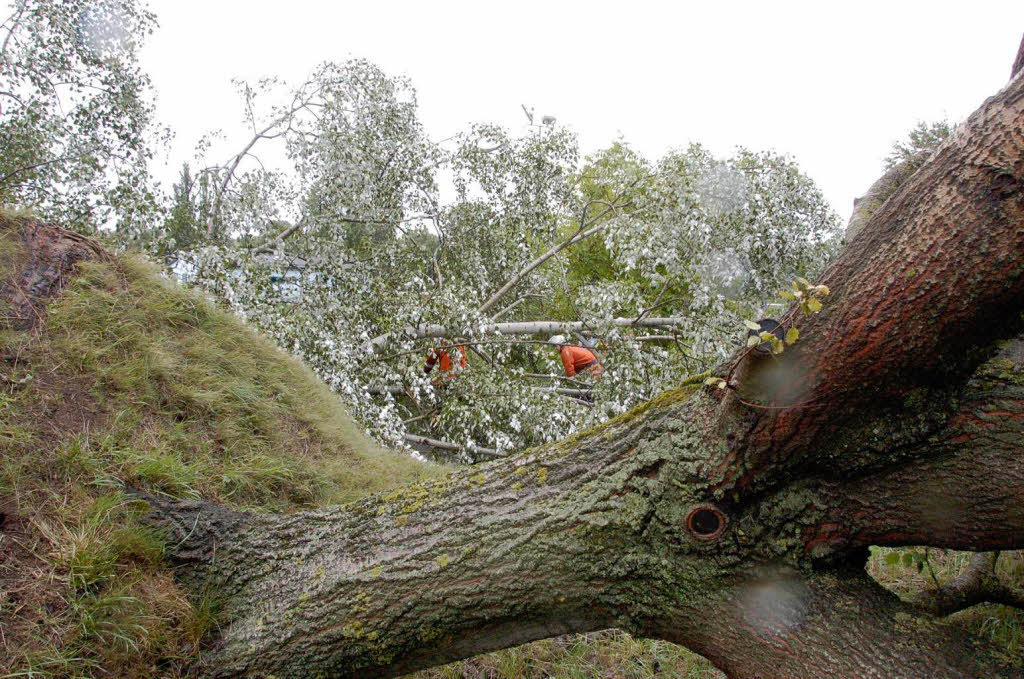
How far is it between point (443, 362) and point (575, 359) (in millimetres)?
→ 1368

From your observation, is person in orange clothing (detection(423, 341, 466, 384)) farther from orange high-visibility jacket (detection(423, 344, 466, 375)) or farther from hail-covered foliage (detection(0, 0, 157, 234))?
hail-covered foliage (detection(0, 0, 157, 234))

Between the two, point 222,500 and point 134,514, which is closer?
point 134,514

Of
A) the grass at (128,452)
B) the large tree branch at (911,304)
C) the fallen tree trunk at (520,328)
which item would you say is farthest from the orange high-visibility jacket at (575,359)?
the large tree branch at (911,304)

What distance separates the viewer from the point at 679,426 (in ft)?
5.92

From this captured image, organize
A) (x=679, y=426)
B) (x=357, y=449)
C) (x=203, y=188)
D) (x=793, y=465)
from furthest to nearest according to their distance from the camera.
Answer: (x=203, y=188) < (x=357, y=449) < (x=679, y=426) < (x=793, y=465)

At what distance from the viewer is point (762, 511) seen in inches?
67.7

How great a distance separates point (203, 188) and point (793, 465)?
5720mm

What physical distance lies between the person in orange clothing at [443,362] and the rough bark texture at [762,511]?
11.3 feet

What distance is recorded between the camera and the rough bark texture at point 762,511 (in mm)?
1395

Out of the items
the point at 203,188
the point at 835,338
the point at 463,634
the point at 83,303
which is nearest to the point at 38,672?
the point at 463,634

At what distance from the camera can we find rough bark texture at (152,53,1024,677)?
139cm

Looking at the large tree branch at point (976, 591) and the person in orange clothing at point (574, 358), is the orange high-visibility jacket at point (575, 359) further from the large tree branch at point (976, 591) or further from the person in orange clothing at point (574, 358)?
the large tree branch at point (976, 591)

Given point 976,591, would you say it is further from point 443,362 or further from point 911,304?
point 443,362

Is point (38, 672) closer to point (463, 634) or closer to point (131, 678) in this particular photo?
point (131, 678)
